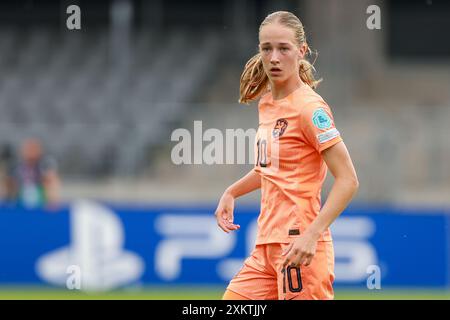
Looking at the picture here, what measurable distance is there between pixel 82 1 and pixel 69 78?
8.84 feet

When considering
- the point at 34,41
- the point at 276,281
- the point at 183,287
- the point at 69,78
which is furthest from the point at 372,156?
the point at 276,281

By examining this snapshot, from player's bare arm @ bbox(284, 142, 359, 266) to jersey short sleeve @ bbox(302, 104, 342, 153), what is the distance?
4cm

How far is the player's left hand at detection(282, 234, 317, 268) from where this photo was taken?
5445 mm

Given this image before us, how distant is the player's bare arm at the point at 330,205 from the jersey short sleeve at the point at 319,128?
37 mm

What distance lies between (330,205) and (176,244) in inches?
374

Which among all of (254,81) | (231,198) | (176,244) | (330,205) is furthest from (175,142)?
(330,205)

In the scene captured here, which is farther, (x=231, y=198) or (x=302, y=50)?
(x=231, y=198)

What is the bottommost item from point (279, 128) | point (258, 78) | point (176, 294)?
point (176, 294)

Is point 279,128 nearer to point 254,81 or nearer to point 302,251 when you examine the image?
point 254,81

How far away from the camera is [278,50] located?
5.70 meters

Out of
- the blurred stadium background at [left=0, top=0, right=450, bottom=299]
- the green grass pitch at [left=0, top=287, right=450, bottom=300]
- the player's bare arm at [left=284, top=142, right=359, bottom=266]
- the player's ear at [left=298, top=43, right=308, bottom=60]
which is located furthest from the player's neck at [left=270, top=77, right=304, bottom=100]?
the green grass pitch at [left=0, top=287, right=450, bottom=300]
